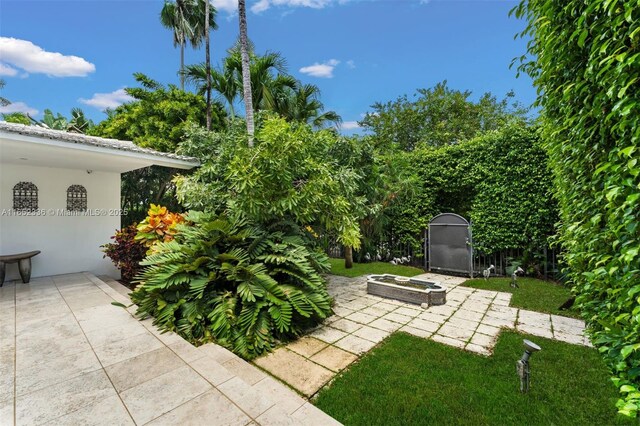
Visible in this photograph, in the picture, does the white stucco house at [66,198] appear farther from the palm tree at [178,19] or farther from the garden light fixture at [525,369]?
the palm tree at [178,19]

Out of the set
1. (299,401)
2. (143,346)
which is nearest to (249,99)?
(143,346)

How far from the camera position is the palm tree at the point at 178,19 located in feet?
43.7

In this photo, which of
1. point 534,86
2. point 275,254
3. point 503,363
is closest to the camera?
point 534,86

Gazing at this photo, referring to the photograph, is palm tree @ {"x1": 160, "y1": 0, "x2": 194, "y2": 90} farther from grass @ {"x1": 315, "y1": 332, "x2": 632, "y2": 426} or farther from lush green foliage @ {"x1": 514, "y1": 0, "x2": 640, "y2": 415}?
grass @ {"x1": 315, "y1": 332, "x2": 632, "y2": 426}

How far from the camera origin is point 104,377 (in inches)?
94.9

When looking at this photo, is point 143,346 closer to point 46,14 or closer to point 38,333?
point 38,333

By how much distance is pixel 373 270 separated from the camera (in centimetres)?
792

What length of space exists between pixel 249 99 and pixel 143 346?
4952 mm

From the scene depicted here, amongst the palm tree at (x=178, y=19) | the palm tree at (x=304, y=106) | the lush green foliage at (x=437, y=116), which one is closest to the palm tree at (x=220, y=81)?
the palm tree at (x=304, y=106)

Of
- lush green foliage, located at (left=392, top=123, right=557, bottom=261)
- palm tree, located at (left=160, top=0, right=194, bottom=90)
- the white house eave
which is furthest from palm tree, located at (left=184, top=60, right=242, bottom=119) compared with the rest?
lush green foliage, located at (left=392, top=123, right=557, bottom=261)

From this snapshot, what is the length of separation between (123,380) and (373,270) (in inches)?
254

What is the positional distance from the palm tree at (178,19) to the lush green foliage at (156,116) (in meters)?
4.77

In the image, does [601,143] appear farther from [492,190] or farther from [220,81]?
[220,81]

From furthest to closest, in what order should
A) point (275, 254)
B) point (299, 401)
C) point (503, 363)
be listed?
point (275, 254)
point (503, 363)
point (299, 401)
